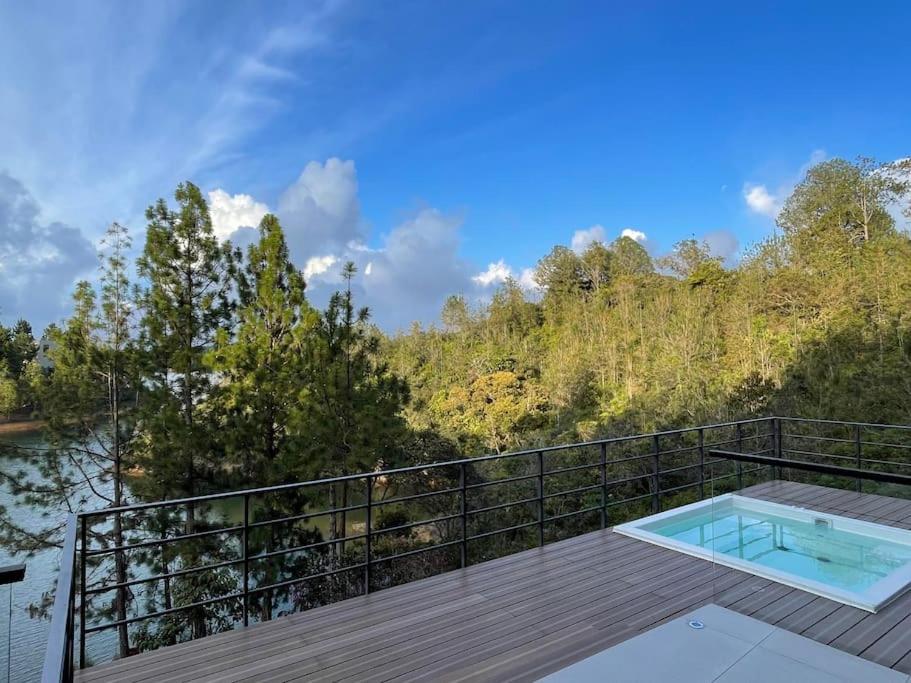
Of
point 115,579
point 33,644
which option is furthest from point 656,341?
point 33,644

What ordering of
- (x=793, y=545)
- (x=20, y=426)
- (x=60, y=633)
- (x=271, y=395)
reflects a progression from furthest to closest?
(x=20, y=426) < (x=271, y=395) < (x=793, y=545) < (x=60, y=633)

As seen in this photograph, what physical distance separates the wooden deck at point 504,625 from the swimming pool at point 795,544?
122 millimetres

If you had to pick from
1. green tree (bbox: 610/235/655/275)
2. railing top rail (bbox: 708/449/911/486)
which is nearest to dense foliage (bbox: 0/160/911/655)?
railing top rail (bbox: 708/449/911/486)

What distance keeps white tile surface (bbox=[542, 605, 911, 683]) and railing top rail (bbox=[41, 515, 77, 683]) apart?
5.45 feet

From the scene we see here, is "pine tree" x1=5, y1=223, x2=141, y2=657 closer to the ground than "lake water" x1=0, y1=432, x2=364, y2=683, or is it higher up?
higher up

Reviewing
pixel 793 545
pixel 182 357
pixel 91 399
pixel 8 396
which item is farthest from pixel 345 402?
pixel 793 545

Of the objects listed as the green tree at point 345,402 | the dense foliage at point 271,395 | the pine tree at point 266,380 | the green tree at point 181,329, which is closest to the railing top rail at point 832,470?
the dense foliage at point 271,395

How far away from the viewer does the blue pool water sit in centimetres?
313

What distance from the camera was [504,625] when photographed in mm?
2521

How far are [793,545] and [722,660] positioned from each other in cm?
194

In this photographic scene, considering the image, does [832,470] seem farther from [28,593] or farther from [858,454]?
[28,593]

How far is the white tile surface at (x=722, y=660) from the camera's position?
Result: 2014 mm

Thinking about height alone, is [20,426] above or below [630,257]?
below

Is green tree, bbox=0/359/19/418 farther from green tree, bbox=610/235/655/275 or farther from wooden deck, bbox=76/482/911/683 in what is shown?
green tree, bbox=610/235/655/275
